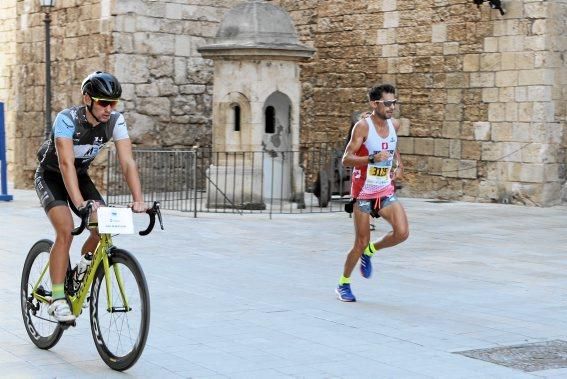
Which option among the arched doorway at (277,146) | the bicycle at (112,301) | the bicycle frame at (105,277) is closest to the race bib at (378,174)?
the bicycle at (112,301)

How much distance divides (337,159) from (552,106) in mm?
3200

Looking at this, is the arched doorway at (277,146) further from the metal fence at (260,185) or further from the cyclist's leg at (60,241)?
A: the cyclist's leg at (60,241)

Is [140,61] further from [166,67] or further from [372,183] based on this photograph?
[372,183]

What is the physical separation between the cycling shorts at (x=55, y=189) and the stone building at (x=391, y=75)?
416 inches

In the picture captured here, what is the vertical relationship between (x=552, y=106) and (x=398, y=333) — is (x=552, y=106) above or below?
above

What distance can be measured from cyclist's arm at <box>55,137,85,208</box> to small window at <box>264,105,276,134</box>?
10368 millimetres

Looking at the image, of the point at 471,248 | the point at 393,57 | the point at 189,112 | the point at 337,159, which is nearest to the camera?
the point at 471,248

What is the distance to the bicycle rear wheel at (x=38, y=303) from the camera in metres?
6.62

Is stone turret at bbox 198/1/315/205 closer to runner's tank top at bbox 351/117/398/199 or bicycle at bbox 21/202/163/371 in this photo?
runner's tank top at bbox 351/117/398/199

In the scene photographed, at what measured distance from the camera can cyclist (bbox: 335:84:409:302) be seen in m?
8.34

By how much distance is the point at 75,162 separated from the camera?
6.38 m

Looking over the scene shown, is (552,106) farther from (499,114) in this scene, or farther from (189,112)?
(189,112)

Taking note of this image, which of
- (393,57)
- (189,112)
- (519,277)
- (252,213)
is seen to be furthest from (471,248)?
(189,112)

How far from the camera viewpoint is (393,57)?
60.1 ft
